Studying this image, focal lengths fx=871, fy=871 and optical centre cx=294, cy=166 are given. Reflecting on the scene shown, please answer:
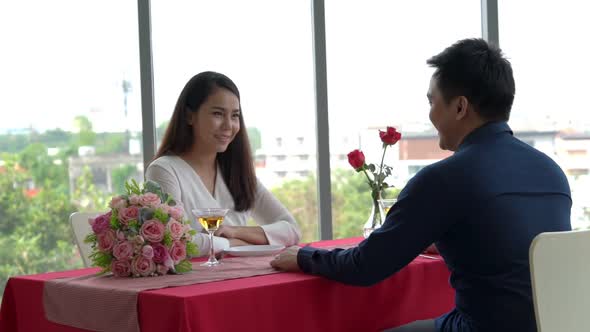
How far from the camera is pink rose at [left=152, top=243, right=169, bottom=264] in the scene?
229cm

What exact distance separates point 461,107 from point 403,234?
1.27ft

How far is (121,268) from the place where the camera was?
230 centimetres

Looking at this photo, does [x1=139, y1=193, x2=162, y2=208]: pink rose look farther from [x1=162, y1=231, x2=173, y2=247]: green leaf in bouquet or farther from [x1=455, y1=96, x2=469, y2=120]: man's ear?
[x1=455, y1=96, x2=469, y2=120]: man's ear

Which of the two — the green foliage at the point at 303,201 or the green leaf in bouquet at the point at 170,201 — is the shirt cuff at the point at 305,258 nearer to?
the green leaf in bouquet at the point at 170,201

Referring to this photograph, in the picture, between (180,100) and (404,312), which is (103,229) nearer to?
(404,312)

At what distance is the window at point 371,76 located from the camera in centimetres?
472

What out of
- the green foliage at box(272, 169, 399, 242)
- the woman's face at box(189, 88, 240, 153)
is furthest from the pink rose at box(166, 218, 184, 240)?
the green foliage at box(272, 169, 399, 242)

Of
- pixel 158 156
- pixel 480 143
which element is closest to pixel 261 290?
pixel 480 143

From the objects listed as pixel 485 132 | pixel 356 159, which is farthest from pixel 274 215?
pixel 485 132

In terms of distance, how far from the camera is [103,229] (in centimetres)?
231

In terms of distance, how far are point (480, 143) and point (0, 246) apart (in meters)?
2.66

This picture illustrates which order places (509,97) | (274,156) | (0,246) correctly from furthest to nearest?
(274,156) → (0,246) → (509,97)

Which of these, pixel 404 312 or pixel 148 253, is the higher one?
pixel 148 253

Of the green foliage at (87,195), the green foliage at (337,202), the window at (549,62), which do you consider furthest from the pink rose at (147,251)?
the window at (549,62)
